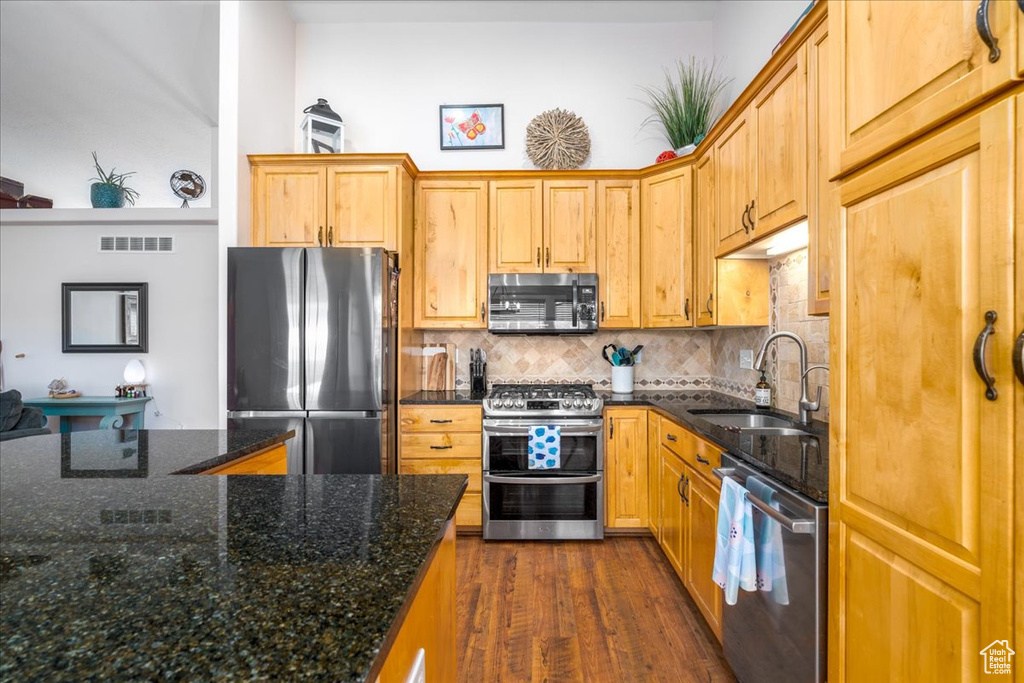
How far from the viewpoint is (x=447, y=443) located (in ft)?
9.72

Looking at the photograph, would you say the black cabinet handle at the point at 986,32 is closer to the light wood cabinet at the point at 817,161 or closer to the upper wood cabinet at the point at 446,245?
the light wood cabinet at the point at 817,161

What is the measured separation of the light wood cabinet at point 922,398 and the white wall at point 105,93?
423 centimetres

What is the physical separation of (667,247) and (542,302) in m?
0.89

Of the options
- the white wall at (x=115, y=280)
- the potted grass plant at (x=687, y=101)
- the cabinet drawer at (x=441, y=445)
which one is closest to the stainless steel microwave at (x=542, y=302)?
the cabinet drawer at (x=441, y=445)

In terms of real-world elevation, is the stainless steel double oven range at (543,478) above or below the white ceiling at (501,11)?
below

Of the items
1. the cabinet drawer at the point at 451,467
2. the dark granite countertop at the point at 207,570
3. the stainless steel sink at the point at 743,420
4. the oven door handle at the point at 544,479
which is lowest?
the oven door handle at the point at 544,479

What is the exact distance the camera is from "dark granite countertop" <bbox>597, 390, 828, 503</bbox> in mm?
1249

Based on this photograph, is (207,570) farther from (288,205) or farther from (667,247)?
(667,247)

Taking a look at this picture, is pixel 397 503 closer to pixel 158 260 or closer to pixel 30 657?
pixel 30 657

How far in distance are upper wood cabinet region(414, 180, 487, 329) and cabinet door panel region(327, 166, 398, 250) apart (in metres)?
0.30

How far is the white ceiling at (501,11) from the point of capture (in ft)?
11.0

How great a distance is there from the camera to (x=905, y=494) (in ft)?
2.84

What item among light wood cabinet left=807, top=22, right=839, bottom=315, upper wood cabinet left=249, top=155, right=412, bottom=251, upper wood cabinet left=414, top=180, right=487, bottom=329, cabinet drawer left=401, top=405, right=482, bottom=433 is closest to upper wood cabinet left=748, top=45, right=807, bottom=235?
light wood cabinet left=807, top=22, right=839, bottom=315

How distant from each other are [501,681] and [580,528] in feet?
4.01
